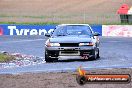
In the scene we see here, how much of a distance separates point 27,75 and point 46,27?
32.6 metres

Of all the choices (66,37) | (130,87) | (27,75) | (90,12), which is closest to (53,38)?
(66,37)

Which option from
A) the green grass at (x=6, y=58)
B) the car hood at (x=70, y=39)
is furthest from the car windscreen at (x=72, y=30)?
the green grass at (x=6, y=58)

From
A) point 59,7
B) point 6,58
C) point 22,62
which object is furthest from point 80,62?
point 59,7

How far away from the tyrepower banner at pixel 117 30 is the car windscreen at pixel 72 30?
2376cm

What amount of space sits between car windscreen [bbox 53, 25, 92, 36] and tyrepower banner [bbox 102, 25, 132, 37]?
2376 centimetres

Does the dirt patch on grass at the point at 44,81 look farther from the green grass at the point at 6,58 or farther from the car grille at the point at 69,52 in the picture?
the green grass at the point at 6,58

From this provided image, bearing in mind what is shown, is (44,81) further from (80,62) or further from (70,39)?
(70,39)

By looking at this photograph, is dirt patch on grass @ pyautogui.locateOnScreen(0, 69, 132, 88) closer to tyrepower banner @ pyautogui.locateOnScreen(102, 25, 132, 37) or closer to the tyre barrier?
the tyre barrier

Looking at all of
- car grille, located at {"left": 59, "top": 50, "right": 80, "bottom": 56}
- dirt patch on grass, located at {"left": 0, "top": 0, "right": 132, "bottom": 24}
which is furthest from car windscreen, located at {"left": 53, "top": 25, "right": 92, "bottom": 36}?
dirt patch on grass, located at {"left": 0, "top": 0, "right": 132, "bottom": 24}

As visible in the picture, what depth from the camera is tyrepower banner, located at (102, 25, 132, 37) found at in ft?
144

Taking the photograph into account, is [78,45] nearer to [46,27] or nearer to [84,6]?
[46,27]

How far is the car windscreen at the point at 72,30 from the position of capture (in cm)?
1958

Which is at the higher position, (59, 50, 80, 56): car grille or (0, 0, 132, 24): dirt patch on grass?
(0, 0, 132, 24): dirt patch on grass

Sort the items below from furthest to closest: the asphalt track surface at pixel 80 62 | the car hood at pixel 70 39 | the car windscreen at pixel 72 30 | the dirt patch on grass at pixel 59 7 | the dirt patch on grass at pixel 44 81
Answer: the dirt patch on grass at pixel 59 7 → the car windscreen at pixel 72 30 → the car hood at pixel 70 39 → the asphalt track surface at pixel 80 62 → the dirt patch on grass at pixel 44 81
